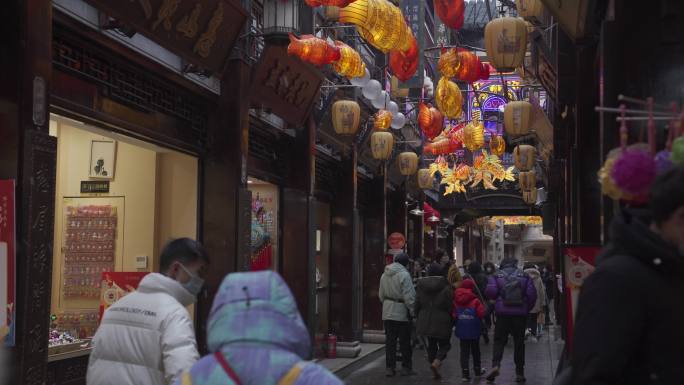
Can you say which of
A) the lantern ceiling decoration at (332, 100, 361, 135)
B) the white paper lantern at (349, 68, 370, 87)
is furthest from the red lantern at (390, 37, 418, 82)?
the lantern ceiling decoration at (332, 100, 361, 135)

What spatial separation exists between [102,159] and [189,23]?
92.3 inches

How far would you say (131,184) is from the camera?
456 inches

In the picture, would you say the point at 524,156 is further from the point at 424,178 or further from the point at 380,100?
the point at 380,100

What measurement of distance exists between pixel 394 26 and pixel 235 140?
8.41ft

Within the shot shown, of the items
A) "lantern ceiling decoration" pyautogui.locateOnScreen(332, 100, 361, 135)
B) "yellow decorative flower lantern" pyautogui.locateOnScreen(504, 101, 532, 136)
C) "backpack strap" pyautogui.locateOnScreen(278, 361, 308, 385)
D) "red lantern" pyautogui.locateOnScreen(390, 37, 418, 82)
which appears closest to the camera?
"backpack strap" pyautogui.locateOnScreen(278, 361, 308, 385)

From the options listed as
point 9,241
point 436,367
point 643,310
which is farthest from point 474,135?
point 643,310

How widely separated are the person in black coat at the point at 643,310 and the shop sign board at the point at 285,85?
31.8 ft

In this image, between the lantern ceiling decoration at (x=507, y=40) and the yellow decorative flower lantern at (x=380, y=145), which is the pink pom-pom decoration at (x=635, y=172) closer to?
the lantern ceiling decoration at (x=507, y=40)

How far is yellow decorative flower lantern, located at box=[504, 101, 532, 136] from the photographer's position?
54.3 feet

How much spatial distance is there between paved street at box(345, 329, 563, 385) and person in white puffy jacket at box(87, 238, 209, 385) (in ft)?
33.8

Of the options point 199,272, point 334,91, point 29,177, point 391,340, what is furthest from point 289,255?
point 199,272

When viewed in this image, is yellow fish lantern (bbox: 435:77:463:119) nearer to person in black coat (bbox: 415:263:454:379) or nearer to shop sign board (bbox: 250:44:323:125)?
shop sign board (bbox: 250:44:323:125)

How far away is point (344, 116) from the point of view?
15945 millimetres

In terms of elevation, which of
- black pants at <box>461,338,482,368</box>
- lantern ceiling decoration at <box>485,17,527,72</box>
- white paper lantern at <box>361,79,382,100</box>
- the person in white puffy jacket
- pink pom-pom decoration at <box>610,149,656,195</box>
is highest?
lantern ceiling decoration at <box>485,17,527,72</box>
